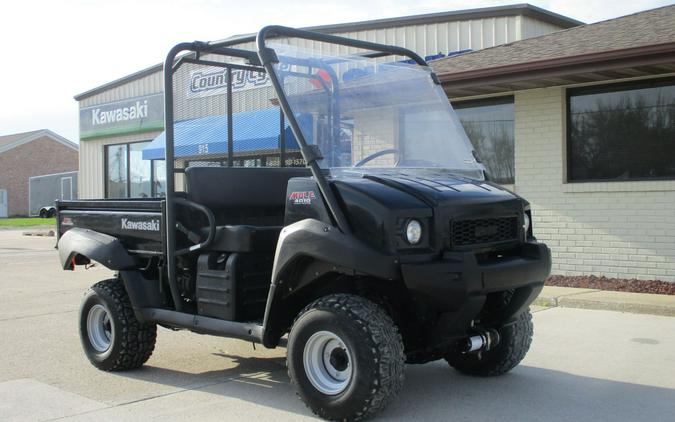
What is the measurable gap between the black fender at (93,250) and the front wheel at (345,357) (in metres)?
1.90

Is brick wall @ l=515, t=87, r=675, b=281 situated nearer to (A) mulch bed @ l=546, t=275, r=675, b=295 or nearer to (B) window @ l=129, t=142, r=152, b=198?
(A) mulch bed @ l=546, t=275, r=675, b=295

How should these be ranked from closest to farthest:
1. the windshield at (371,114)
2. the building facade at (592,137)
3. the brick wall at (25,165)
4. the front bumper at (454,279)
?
the front bumper at (454,279) → the windshield at (371,114) → the building facade at (592,137) → the brick wall at (25,165)

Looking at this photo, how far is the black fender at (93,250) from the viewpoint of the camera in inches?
237

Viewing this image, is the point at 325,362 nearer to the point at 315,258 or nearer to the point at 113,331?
the point at 315,258

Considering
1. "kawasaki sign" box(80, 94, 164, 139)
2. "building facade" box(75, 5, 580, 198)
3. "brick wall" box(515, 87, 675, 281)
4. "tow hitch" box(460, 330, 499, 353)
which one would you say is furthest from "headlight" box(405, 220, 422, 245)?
"kawasaki sign" box(80, 94, 164, 139)

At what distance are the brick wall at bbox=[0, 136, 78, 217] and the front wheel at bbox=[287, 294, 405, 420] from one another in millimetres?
51266

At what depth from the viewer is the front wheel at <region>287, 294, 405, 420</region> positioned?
174 inches

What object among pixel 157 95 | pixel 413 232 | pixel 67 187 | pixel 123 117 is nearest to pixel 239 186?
pixel 413 232

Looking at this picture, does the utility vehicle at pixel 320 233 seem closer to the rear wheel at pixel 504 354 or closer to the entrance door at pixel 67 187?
the rear wheel at pixel 504 354

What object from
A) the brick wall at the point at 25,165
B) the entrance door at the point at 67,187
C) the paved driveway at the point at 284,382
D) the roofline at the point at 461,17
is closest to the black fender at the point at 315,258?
the paved driveway at the point at 284,382

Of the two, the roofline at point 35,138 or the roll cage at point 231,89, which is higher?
the roofline at point 35,138

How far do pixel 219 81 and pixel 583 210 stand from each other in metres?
6.24

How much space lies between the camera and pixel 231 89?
21.6 feet

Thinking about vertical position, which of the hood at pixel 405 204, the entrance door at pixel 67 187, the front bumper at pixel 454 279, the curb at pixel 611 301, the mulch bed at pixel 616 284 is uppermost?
the entrance door at pixel 67 187
